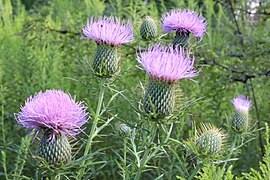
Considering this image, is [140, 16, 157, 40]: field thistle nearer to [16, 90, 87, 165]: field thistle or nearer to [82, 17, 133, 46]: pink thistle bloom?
[82, 17, 133, 46]: pink thistle bloom

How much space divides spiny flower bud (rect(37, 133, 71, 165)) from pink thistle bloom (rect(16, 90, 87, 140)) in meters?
0.03

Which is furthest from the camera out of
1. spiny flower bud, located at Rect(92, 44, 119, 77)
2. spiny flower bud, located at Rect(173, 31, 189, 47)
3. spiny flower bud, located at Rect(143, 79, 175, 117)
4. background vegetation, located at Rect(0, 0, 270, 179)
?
background vegetation, located at Rect(0, 0, 270, 179)

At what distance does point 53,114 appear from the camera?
1792mm

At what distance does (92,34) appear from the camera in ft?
7.36

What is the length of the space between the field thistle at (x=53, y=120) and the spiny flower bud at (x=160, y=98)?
0.27 meters

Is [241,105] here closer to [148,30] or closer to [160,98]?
[148,30]

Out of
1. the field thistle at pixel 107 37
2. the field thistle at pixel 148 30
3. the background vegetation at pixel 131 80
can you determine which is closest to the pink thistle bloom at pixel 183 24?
the field thistle at pixel 148 30

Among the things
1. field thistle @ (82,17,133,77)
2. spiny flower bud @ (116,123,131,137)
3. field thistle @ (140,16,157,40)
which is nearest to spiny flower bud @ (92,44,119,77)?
field thistle @ (82,17,133,77)

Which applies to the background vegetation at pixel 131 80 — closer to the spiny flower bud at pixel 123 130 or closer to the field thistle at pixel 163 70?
the spiny flower bud at pixel 123 130

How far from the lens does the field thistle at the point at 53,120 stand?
1.78 metres

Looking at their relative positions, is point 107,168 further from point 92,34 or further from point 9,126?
point 92,34

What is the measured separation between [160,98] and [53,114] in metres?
0.42

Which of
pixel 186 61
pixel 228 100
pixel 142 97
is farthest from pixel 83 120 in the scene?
pixel 228 100

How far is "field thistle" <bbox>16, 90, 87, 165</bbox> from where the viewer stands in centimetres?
178
